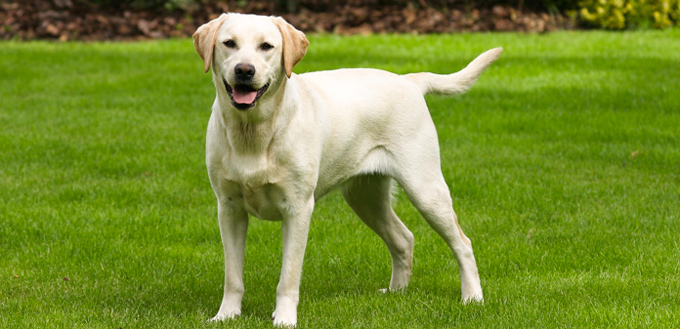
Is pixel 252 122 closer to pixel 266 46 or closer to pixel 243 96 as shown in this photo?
pixel 243 96

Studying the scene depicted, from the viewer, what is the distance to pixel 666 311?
4.55m

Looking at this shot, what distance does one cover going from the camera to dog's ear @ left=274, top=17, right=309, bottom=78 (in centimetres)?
441

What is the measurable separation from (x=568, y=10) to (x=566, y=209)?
10110 millimetres

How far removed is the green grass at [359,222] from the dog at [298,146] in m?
0.33

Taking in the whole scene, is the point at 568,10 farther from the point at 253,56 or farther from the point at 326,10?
the point at 253,56

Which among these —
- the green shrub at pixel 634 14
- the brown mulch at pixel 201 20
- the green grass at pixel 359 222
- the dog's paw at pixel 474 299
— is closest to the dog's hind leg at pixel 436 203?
the dog's paw at pixel 474 299

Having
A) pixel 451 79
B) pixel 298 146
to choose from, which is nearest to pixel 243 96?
pixel 298 146

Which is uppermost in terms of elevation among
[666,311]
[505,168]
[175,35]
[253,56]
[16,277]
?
[253,56]

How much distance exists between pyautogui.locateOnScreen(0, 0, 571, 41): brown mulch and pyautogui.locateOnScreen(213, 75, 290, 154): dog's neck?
37.1 feet

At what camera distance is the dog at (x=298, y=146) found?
173 inches

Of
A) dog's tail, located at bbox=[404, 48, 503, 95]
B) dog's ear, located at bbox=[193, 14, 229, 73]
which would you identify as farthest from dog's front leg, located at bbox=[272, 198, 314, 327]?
dog's tail, located at bbox=[404, 48, 503, 95]

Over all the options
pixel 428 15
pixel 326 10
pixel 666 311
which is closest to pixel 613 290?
pixel 666 311

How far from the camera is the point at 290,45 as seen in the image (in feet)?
14.6

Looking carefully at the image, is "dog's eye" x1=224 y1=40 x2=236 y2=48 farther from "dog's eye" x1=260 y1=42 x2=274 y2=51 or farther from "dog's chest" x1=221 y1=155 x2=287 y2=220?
"dog's chest" x1=221 y1=155 x2=287 y2=220
